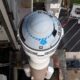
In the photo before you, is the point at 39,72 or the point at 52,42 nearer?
the point at 52,42

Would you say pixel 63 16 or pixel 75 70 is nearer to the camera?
pixel 75 70

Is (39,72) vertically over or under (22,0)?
under

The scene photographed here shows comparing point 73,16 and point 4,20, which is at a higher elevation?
point 4,20

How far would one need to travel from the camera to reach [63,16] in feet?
6.12

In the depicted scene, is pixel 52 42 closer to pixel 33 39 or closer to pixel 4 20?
pixel 33 39

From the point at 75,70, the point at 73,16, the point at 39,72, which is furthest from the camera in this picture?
the point at 73,16

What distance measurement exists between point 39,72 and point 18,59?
271 millimetres

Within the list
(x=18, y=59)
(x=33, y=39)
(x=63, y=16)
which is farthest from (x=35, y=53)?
(x=63, y=16)

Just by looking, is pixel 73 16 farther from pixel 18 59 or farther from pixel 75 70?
pixel 18 59

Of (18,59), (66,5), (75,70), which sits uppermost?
(66,5)

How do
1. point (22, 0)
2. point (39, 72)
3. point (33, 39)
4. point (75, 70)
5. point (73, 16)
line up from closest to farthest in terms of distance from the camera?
point (33, 39)
point (39, 72)
point (22, 0)
point (75, 70)
point (73, 16)

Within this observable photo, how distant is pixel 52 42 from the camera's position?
3.23ft

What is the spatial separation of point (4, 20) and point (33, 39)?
348mm

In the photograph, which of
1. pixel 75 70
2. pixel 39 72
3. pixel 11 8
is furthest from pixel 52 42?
pixel 75 70
